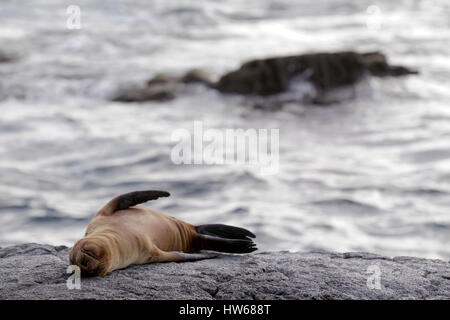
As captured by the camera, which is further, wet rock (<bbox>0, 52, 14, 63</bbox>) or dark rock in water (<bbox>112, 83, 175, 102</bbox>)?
wet rock (<bbox>0, 52, 14, 63</bbox>)

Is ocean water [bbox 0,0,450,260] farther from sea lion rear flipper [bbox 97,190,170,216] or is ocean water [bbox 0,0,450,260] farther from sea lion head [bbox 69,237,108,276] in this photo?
sea lion head [bbox 69,237,108,276]

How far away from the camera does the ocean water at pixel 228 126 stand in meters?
8.81

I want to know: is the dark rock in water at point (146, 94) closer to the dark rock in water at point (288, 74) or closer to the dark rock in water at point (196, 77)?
the dark rock in water at point (196, 77)

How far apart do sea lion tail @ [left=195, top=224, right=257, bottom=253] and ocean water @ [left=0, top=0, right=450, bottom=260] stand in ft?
11.0

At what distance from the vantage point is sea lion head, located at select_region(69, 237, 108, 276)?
3.79 meters

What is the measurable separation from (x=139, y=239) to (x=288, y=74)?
1025 cm

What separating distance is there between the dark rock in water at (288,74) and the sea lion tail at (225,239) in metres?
9.48

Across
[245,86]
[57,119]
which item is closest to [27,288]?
[57,119]

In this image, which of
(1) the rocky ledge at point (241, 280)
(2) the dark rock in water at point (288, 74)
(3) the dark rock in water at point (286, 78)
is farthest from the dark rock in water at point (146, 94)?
(1) the rocky ledge at point (241, 280)

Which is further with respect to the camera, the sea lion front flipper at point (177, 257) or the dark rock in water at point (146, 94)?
the dark rock in water at point (146, 94)

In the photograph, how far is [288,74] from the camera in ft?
46.1

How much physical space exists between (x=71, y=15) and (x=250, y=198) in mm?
14901

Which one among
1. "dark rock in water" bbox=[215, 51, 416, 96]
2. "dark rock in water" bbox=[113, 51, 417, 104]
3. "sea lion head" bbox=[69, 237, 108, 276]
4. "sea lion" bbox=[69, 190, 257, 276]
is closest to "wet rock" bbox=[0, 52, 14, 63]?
"dark rock in water" bbox=[113, 51, 417, 104]

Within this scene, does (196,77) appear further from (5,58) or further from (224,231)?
(224,231)
